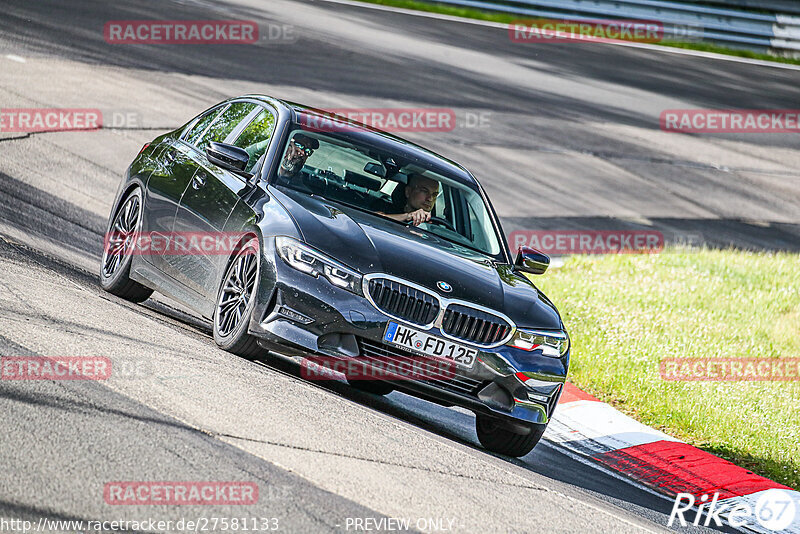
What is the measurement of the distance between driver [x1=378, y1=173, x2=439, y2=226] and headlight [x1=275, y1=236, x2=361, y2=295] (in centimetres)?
123

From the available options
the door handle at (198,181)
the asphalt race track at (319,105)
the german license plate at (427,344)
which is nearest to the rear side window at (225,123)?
the door handle at (198,181)

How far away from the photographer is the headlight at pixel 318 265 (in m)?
7.07

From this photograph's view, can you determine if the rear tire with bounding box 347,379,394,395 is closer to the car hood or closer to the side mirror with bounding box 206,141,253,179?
the car hood

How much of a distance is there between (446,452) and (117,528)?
2.61m

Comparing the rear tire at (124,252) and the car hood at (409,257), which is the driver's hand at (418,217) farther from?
the rear tire at (124,252)

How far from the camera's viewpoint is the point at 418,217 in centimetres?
843

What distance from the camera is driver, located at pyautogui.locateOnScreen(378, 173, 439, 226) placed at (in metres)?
8.36

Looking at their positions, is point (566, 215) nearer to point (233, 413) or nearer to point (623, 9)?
point (233, 413)

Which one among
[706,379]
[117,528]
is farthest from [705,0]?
[117,528]

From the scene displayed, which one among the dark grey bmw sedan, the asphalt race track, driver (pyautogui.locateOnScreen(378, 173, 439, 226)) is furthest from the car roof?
the asphalt race track

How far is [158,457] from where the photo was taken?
16.9 feet

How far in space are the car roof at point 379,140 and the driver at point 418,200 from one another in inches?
9.2

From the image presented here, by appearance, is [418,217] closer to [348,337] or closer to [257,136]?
[257,136]

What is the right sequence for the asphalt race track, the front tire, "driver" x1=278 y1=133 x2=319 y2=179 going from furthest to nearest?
"driver" x1=278 y1=133 x2=319 y2=179 → the front tire → the asphalt race track
